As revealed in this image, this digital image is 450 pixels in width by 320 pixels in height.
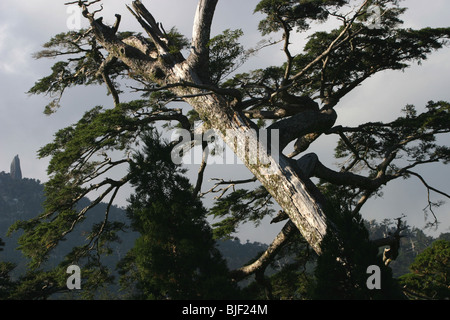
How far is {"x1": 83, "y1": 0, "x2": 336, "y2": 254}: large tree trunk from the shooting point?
6.09 metres

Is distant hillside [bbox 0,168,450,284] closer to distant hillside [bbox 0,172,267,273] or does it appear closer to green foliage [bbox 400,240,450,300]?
distant hillside [bbox 0,172,267,273]

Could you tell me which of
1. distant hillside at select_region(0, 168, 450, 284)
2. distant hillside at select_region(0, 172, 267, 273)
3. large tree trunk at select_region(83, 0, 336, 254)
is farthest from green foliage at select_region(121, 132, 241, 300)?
distant hillside at select_region(0, 172, 267, 273)

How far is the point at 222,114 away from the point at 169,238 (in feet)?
10.3

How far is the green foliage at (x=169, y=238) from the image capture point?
15.5 ft

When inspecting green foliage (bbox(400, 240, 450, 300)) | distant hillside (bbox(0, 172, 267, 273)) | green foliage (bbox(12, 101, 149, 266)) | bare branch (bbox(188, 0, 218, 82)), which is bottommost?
green foliage (bbox(400, 240, 450, 300))

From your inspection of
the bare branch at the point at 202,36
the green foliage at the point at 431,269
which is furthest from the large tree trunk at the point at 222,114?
the green foliage at the point at 431,269

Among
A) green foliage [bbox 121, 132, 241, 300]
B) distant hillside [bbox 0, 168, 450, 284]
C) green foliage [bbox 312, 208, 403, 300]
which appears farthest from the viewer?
distant hillside [bbox 0, 168, 450, 284]

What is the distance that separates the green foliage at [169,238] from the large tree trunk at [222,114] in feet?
4.06

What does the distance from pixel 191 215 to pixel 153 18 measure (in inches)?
214

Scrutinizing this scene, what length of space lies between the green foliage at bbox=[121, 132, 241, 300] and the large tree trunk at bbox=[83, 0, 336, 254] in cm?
124

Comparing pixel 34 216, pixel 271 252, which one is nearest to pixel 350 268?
pixel 271 252

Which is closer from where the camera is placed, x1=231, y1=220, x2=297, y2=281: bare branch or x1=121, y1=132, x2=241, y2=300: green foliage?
x1=121, y1=132, x2=241, y2=300: green foliage

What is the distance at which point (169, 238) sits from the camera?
4988 mm
